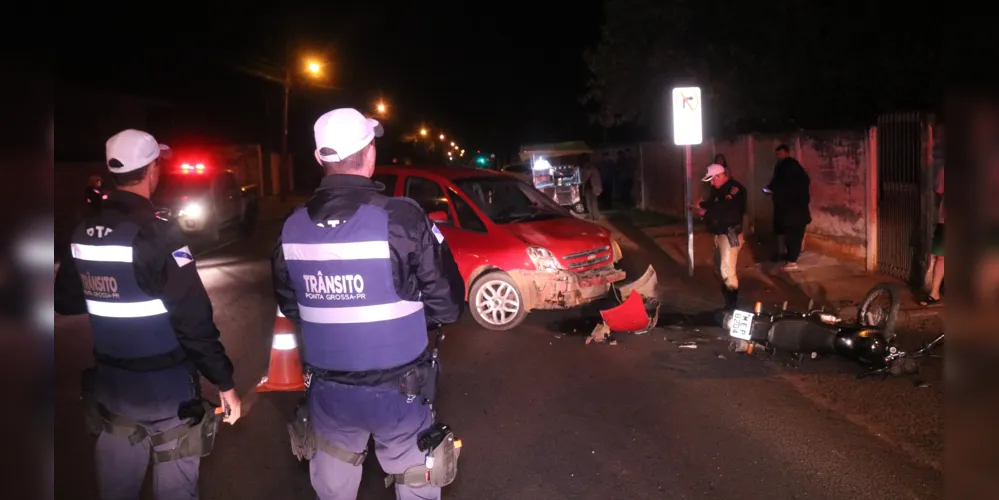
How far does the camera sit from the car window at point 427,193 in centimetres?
877

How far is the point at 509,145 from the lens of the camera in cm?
8038

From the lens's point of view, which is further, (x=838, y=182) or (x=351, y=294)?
(x=838, y=182)

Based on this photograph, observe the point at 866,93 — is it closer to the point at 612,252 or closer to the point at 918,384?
the point at 612,252

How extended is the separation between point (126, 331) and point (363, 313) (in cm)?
101

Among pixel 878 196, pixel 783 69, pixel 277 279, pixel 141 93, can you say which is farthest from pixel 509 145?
pixel 277 279

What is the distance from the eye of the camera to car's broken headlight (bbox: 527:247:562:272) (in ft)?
26.6

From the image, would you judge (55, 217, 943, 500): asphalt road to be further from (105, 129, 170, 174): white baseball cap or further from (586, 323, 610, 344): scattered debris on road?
(105, 129, 170, 174): white baseball cap

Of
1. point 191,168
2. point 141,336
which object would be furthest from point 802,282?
point 191,168

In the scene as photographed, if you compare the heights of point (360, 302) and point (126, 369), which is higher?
point (360, 302)

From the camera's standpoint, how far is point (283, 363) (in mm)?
6188

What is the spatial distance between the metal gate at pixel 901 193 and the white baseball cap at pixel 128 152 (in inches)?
353

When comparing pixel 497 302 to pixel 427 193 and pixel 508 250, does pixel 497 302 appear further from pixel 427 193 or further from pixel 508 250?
pixel 427 193

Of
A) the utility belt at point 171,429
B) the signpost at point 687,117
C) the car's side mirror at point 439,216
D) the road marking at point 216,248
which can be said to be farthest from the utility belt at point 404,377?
the road marking at point 216,248

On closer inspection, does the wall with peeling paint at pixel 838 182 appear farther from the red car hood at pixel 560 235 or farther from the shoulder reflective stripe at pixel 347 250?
the shoulder reflective stripe at pixel 347 250
